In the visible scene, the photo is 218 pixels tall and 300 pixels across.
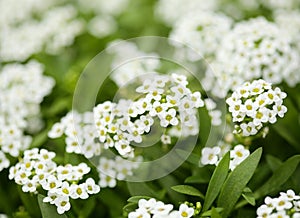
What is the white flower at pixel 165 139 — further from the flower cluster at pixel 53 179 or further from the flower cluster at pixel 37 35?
the flower cluster at pixel 37 35

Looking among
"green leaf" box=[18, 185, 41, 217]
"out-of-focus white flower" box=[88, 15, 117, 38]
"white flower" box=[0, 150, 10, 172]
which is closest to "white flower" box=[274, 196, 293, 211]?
"green leaf" box=[18, 185, 41, 217]

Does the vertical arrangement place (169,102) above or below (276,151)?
above

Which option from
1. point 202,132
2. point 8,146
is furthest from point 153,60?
point 8,146

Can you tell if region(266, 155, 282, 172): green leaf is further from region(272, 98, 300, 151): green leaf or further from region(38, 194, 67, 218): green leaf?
region(38, 194, 67, 218): green leaf

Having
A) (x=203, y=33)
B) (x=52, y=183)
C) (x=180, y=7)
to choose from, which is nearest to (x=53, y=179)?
(x=52, y=183)

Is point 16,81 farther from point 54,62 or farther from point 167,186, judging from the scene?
point 167,186

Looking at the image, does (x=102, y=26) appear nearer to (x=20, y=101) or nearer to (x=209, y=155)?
(x=20, y=101)
